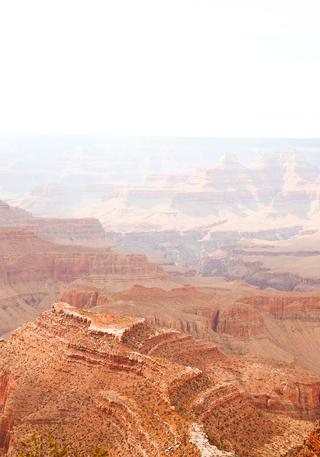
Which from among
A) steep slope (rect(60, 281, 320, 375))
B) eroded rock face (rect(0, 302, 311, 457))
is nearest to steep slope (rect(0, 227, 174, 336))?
steep slope (rect(60, 281, 320, 375))

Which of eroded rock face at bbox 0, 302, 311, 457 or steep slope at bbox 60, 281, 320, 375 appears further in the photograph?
steep slope at bbox 60, 281, 320, 375

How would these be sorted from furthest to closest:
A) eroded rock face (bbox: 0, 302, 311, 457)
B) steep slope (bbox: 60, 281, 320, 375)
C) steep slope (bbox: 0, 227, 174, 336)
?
A: 1. steep slope (bbox: 0, 227, 174, 336)
2. steep slope (bbox: 60, 281, 320, 375)
3. eroded rock face (bbox: 0, 302, 311, 457)

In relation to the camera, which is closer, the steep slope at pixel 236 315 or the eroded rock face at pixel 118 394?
the eroded rock face at pixel 118 394

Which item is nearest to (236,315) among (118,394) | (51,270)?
(118,394)

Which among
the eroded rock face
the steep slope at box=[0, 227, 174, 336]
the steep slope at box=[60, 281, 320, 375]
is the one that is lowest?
the eroded rock face

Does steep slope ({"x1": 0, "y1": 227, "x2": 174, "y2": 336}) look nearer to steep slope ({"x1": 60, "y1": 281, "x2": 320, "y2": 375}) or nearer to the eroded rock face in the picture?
steep slope ({"x1": 60, "y1": 281, "x2": 320, "y2": 375})

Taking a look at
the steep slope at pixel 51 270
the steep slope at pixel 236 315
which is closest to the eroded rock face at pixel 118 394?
the steep slope at pixel 236 315

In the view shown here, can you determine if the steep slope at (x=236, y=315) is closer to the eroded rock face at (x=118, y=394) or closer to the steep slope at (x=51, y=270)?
the eroded rock face at (x=118, y=394)
